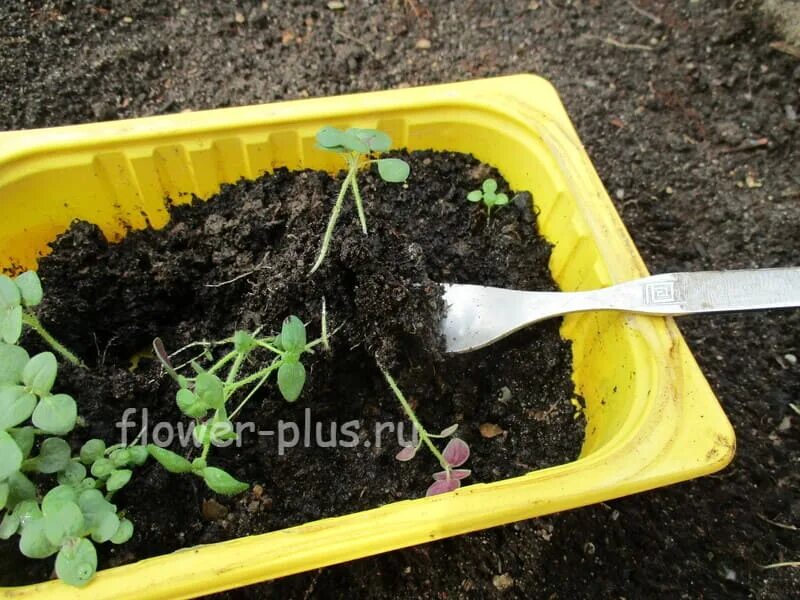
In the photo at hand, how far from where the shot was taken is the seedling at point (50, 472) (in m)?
0.62

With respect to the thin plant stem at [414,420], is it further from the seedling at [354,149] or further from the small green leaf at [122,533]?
the small green leaf at [122,533]

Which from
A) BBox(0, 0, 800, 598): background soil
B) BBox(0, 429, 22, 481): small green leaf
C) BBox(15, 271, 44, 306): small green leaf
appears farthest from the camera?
BBox(0, 0, 800, 598): background soil

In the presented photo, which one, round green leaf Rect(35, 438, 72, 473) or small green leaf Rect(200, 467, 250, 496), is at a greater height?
round green leaf Rect(35, 438, 72, 473)

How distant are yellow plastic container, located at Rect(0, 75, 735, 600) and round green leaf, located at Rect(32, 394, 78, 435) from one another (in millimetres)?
153

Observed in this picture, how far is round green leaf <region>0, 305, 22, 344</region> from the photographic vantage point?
0.68 meters

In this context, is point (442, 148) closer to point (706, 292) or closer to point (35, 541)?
point (706, 292)

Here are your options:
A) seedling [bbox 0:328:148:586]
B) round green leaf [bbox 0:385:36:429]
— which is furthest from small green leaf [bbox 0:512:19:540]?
round green leaf [bbox 0:385:36:429]

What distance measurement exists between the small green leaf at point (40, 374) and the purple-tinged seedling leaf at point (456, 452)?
0.48 meters

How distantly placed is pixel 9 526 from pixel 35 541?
0.06 m

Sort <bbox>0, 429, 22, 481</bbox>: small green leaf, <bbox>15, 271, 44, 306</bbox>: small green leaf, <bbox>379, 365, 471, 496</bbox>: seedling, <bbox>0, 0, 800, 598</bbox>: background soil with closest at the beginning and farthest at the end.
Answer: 1. <bbox>0, 429, 22, 481</bbox>: small green leaf
2. <bbox>15, 271, 44, 306</bbox>: small green leaf
3. <bbox>379, 365, 471, 496</bbox>: seedling
4. <bbox>0, 0, 800, 598</bbox>: background soil

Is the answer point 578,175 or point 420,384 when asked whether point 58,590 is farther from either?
point 578,175

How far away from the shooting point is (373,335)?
866 millimetres

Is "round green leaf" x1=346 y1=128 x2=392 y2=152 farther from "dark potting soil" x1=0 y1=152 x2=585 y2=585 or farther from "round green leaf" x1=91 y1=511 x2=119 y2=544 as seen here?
"round green leaf" x1=91 y1=511 x2=119 y2=544

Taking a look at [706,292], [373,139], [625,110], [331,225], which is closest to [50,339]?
[331,225]
